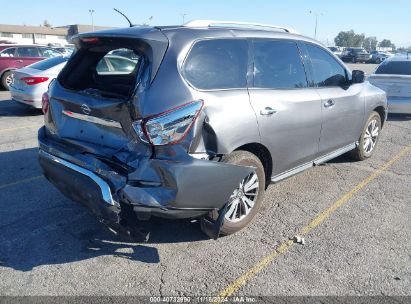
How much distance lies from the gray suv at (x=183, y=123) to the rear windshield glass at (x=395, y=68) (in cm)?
648

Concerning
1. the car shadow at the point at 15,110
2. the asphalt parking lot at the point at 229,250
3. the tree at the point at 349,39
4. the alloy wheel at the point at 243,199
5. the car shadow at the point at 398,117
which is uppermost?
the alloy wheel at the point at 243,199

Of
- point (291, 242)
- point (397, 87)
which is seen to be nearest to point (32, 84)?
point (291, 242)

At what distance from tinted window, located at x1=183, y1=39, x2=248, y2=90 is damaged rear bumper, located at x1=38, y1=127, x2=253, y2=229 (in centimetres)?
72

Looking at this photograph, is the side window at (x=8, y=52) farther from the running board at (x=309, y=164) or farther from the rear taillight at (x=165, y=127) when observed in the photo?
the rear taillight at (x=165, y=127)

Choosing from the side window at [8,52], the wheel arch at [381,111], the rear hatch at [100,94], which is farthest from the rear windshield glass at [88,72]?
the side window at [8,52]

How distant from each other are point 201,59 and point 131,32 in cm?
63

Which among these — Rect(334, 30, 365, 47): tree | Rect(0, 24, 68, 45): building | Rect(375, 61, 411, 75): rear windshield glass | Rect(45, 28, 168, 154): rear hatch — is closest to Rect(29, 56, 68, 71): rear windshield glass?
Rect(45, 28, 168, 154): rear hatch

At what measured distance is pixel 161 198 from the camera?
9.80 ft

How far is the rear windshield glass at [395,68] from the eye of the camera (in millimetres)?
9727

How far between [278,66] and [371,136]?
284 centimetres

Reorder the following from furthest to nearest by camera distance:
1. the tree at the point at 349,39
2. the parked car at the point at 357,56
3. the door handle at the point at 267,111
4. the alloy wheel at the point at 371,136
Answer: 1. the tree at the point at 349,39
2. the parked car at the point at 357,56
3. the alloy wheel at the point at 371,136
4. the door handle at the point at 267,111

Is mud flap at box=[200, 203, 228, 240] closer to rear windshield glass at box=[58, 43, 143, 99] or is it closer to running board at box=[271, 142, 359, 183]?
running board at box=[271, 142, 359, 183]

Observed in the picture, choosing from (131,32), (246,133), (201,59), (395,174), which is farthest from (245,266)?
(395,174)

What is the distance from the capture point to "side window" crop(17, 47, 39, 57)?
14.3 metres
